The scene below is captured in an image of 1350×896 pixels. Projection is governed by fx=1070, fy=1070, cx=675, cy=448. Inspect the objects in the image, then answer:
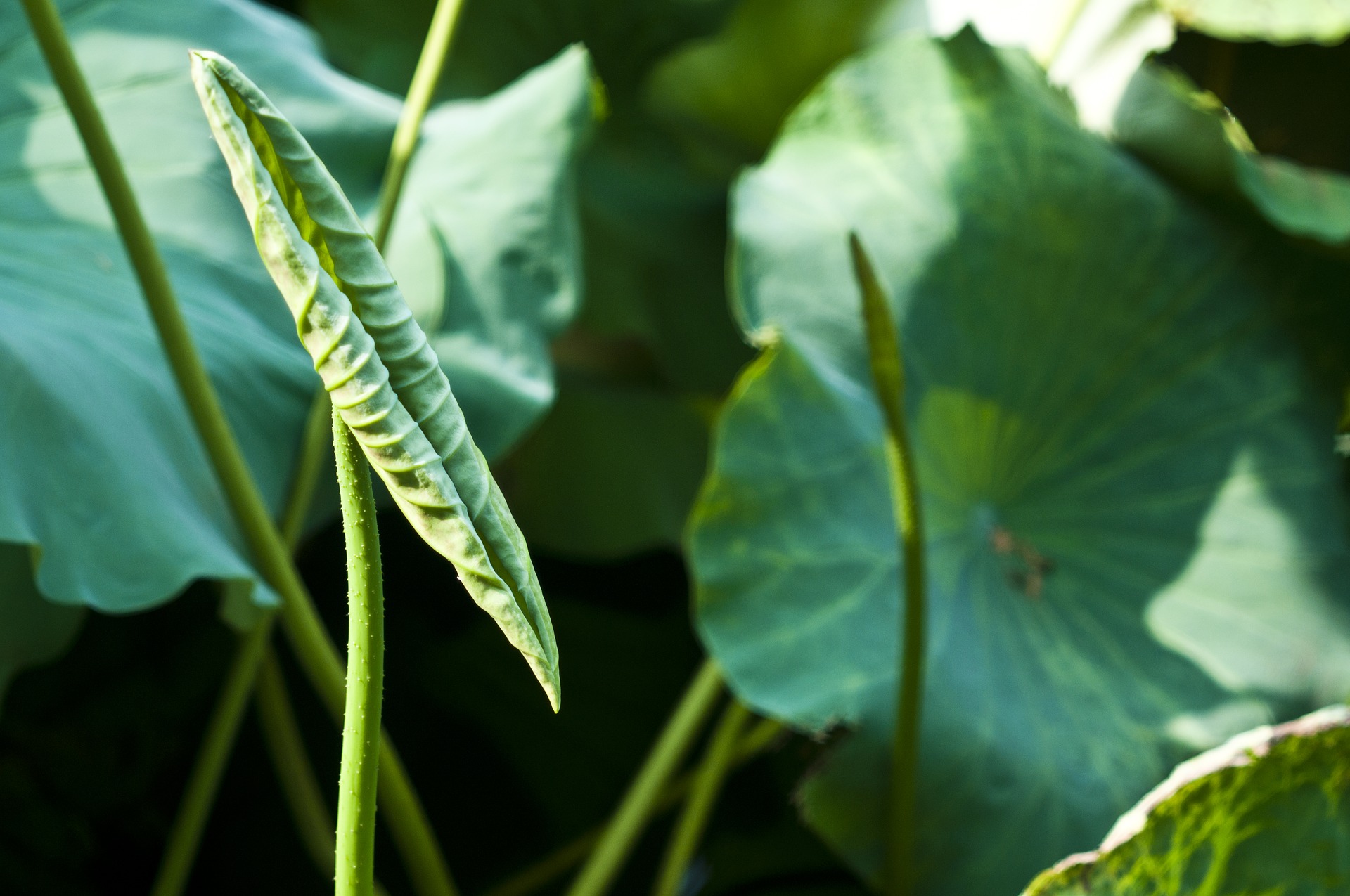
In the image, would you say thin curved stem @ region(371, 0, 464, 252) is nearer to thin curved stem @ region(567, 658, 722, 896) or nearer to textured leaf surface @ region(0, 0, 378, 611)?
textured leaf surface @ region(0, 0, 378, 611)

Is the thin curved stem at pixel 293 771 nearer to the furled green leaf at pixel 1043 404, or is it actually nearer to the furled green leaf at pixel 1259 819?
the furled green leaf at pixel 1043 404

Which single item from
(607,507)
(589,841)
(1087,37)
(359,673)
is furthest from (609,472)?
(359,673)

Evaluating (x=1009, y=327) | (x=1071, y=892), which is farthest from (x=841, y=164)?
(x=1071, y=892)

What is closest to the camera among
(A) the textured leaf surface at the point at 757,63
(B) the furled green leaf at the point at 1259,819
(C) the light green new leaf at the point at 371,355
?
(C) the light green new leaf at the point at 371,355

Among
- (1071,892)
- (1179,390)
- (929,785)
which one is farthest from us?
(1179,390)

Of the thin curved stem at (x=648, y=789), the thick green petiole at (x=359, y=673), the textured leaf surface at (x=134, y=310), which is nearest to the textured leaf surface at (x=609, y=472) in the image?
the thin curved stem at (x=648, y=789)

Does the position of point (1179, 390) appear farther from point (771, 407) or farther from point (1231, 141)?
point (771, 407)

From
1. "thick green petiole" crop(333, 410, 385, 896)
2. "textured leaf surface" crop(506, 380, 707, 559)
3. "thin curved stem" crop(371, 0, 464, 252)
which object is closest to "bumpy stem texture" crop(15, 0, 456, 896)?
"thin curved stem" crop(371, 0, 464, 252)

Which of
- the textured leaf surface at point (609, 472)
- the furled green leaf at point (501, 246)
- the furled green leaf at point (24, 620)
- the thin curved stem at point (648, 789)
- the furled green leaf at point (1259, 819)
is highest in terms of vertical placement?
the furled green leaf at point (501, 246)
